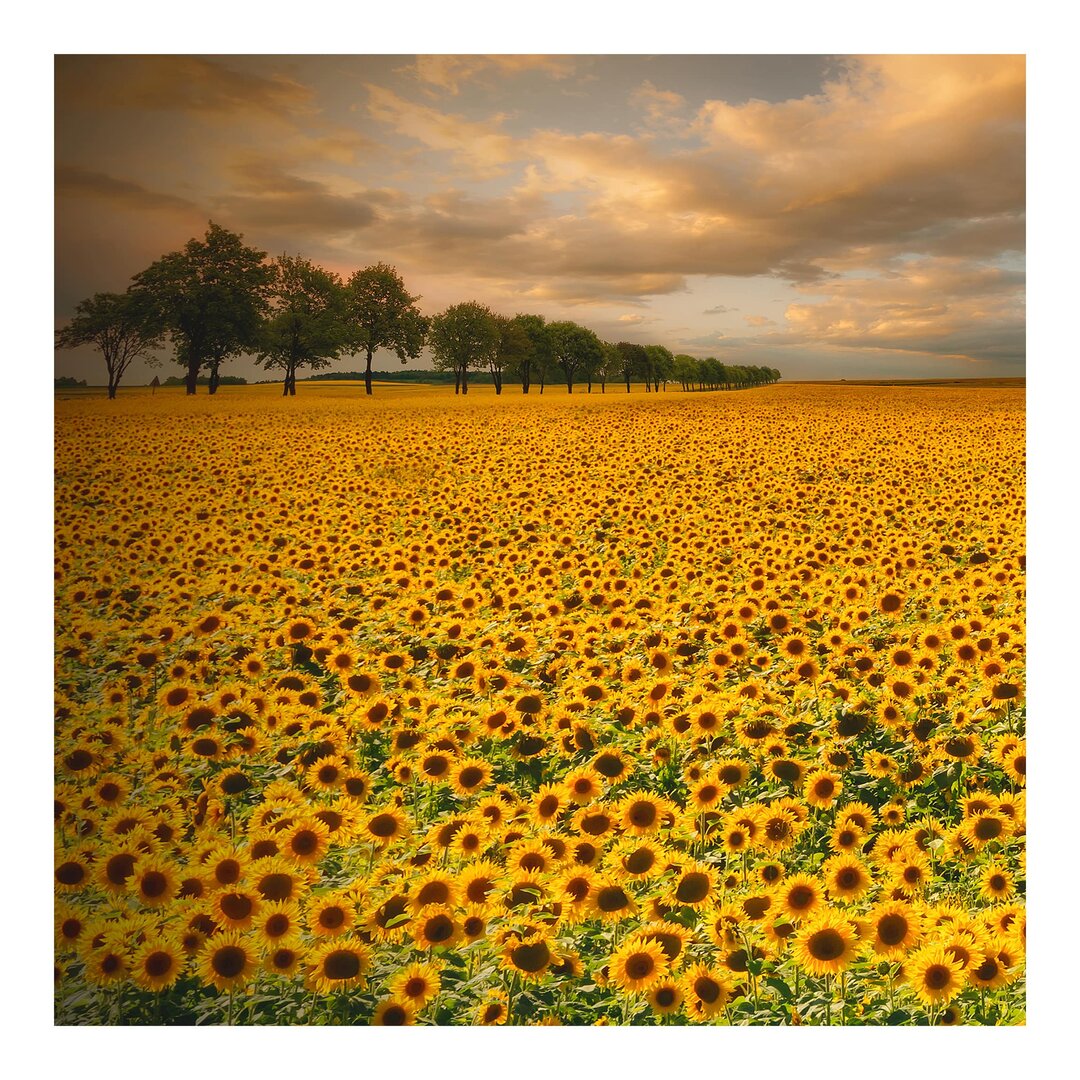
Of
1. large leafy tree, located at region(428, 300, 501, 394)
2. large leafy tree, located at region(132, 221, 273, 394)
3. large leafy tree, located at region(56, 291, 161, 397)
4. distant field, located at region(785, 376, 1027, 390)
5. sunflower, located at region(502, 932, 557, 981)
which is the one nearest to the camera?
sunflower, located at region(502, 932, 557, 981)

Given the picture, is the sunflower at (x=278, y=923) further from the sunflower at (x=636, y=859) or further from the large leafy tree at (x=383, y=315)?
the large leafy tree at (x=383, y=315)

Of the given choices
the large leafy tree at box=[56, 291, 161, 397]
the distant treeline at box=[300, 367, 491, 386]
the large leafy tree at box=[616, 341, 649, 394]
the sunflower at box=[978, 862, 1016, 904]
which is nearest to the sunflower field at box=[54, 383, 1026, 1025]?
the sunflower at box=[978, 862, 1016, 904]

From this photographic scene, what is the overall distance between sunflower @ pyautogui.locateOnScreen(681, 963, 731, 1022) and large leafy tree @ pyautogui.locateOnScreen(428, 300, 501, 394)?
3.26 m

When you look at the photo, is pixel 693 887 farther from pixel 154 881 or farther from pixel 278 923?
pixel 154 881

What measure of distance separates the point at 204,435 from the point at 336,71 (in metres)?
2.21

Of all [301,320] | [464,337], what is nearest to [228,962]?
[301,320]

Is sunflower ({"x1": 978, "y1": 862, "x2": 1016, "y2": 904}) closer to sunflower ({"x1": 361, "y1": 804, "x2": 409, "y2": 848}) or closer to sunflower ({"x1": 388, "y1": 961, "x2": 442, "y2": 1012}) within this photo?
sunflower ({"x1": 388, "y1": 961, "x2": 442, "y2": 1012})

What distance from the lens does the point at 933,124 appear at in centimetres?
403

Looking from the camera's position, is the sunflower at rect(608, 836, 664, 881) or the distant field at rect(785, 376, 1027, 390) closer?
the sunflower at rect(608, 836, 664, 881)

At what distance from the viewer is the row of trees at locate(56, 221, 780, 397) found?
411 centimetres
